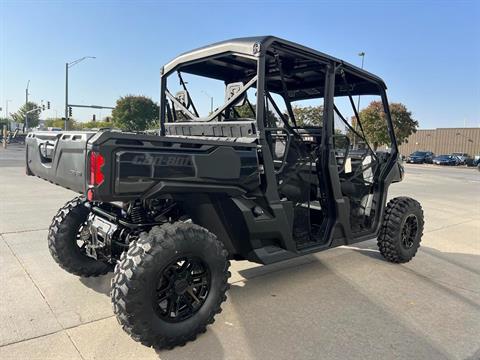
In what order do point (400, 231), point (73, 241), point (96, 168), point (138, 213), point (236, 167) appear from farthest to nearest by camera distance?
point (400, 231)
point (73, 241)
point (138, 213)
point (236, 167)
point (96, 168)

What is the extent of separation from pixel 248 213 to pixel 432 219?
6497 millimetres

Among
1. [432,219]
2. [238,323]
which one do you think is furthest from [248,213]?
[432,219]

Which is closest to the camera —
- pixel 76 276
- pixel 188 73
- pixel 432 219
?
pixel 76 276

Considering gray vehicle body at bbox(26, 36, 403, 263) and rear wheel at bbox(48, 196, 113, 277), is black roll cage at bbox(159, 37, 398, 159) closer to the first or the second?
gray vehicle body at bbox(26, 36, 403, 263)

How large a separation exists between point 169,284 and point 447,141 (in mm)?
63912

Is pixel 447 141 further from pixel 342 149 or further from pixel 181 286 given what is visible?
pixel 181 286

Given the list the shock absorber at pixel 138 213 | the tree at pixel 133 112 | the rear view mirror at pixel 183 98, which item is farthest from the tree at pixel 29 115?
the shock absorber at pixel 138 213

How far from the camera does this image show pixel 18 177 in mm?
11734

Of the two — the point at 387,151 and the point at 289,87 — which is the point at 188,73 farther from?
the point at 387,151

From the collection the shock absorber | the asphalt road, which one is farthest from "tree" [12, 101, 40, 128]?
the shock absorber

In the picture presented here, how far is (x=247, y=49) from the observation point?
10.8 ft

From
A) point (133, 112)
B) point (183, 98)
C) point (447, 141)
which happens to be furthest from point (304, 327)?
point (447, 141)

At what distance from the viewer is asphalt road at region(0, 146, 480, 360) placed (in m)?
2.75

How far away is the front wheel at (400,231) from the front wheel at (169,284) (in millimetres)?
2623
